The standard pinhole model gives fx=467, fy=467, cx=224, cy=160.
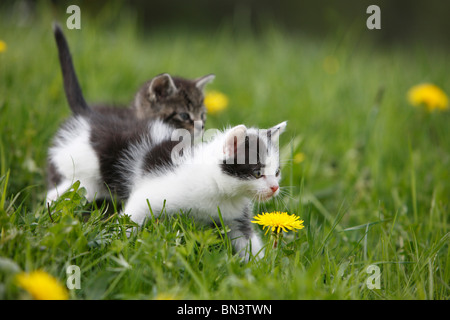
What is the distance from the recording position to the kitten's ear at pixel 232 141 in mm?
2041

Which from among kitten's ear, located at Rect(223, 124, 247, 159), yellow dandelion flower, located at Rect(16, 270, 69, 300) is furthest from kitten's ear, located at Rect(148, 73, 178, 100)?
yellow dandelion flower, located at Rect(16, 270, 69, 300)

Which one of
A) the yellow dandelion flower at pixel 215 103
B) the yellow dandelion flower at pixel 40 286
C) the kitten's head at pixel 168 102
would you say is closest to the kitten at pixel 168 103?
the kitten's head at pixel 168 102

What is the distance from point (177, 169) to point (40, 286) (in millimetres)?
893

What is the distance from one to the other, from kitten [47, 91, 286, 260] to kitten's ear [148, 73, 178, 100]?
573 mm

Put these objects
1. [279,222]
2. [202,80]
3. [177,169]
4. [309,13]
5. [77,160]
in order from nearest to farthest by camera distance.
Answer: [279,222], [177,169], [77,160], [202,80], [309,13]

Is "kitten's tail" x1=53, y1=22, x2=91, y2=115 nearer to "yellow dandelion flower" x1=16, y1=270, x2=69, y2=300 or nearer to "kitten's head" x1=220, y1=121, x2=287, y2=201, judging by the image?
"kitten's head" x1=220, y1=121, x2=287, y2=201

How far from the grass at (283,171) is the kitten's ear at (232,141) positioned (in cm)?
Answer: 35

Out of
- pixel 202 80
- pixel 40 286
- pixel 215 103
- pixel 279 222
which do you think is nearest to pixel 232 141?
pixel 279 222

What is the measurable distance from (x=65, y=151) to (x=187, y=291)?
1259 millimetres

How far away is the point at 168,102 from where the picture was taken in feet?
10.1

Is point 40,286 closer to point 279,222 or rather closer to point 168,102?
point 279,222

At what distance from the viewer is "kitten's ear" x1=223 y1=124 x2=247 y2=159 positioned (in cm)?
204

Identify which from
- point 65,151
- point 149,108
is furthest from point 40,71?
point 65,151

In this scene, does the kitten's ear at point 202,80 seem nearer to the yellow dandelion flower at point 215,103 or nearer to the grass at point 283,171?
the yellow dandelion flower at point 215,103
